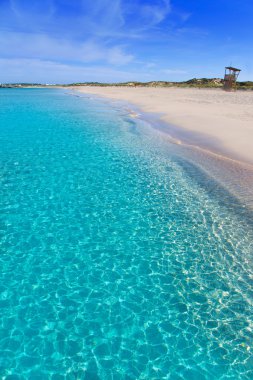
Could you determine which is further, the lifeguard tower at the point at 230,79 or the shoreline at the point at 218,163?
the lifeguard tower at the point at 230,79

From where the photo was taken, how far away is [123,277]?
8469 millimetres

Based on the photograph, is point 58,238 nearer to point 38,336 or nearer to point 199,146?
point 38,336

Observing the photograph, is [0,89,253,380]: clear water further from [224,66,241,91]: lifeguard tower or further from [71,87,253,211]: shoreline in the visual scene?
[224,66,241,91]: lifeguard tower

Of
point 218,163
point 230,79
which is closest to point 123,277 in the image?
point 218,163

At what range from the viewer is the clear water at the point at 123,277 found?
6113 mm

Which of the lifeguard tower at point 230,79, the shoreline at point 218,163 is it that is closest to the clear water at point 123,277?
the shoreline at point 218,163

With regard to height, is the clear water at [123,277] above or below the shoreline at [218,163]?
below

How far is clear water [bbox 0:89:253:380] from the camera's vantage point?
6.11 m

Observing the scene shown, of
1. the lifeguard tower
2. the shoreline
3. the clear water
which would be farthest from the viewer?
the lifeguard tower

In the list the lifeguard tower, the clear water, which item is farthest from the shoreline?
the lifeguard tower

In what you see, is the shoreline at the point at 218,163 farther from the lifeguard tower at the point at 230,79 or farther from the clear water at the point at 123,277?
the lifeguard tower at the point at 230,79

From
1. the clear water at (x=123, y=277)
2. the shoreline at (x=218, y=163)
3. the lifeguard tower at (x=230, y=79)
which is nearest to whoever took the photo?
the clear water at (x=123, y=277)

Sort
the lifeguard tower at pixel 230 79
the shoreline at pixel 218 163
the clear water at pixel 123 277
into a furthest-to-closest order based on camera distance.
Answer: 1. the lifeguard tower at pixel 230 79
2. the shoreline at pixel 218 163
3. the clear water at pixel 123 277

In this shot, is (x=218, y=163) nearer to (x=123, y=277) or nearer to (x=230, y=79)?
(x=123, y=277)
